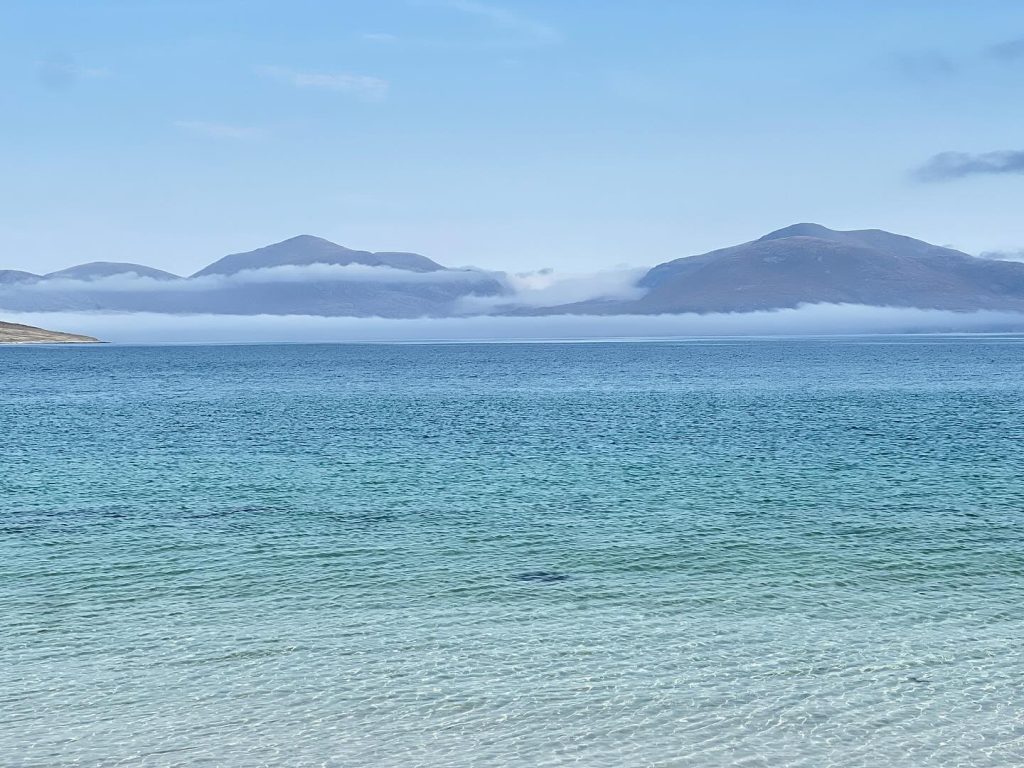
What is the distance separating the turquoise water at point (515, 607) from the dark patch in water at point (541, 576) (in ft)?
0.37

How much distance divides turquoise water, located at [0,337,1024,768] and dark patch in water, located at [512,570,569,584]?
11 centimetres

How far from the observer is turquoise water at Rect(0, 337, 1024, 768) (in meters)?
17.5

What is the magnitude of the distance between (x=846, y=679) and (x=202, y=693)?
12.4 metres

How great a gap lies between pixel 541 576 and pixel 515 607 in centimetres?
334

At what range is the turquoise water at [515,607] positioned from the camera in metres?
17.5

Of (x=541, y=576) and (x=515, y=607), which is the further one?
(x=541, y=576)

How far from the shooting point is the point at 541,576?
94.1 ft

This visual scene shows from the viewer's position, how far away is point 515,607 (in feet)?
83.5

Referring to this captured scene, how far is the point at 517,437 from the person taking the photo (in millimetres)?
69875

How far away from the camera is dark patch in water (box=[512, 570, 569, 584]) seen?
28209mm

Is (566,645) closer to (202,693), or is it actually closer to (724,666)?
(724,666)

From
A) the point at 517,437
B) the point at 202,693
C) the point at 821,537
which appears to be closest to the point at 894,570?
the point at 821,537

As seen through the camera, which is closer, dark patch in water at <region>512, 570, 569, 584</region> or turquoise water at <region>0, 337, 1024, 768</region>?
turquoise water at <region>0, 337, 1024, 768</region>

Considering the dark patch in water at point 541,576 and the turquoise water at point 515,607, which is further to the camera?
the dark patch in water at point 541,576
